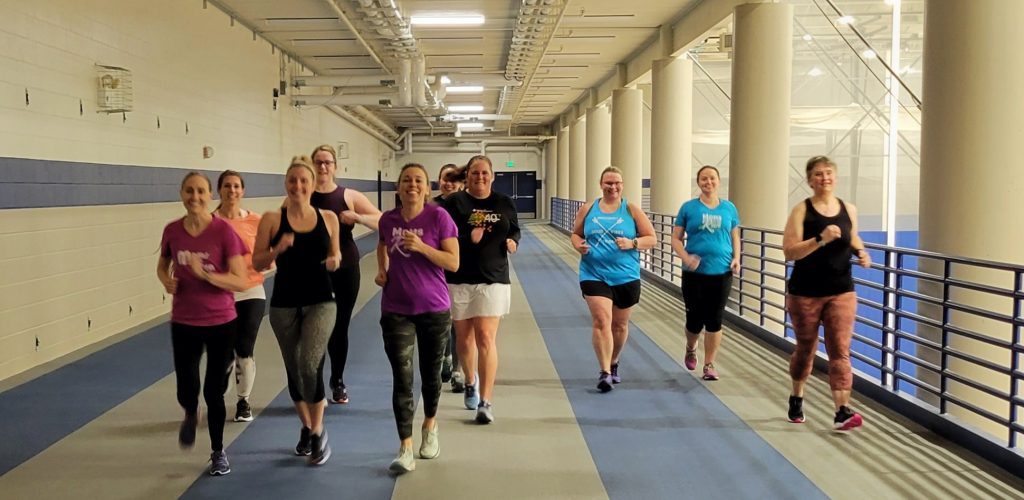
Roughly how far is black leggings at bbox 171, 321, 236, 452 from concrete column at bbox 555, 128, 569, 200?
28.5 m

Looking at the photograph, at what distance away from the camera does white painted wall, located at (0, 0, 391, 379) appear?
689 centimetres

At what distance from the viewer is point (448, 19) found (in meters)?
13.1

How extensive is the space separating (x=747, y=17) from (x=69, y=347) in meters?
8.01

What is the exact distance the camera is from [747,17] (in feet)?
32.8

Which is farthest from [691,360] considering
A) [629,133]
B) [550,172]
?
[550,172]

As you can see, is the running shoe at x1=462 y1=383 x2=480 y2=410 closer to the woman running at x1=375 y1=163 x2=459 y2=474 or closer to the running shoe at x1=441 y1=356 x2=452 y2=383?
the running shoe at x1=441 y1=356 x2=452 y2=383

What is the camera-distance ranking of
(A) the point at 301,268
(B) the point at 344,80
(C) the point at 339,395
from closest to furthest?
(A) the point at 301,268, (C) the point at 339,395, (B) the point at 344,80

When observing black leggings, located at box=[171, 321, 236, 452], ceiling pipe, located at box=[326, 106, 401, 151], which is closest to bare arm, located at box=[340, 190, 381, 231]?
black leggings, located at box=[171, 321, 236, 452]

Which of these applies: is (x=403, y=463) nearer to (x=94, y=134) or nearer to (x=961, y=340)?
(x=961, y=340)

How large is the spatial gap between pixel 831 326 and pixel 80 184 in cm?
657

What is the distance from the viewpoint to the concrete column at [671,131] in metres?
14.7

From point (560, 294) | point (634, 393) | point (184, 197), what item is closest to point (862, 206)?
point (560, 294)

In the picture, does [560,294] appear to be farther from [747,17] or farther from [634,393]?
[634,393]

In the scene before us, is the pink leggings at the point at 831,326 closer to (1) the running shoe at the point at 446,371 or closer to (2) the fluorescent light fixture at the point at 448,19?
(1) the running shoe at the point at 446,371
